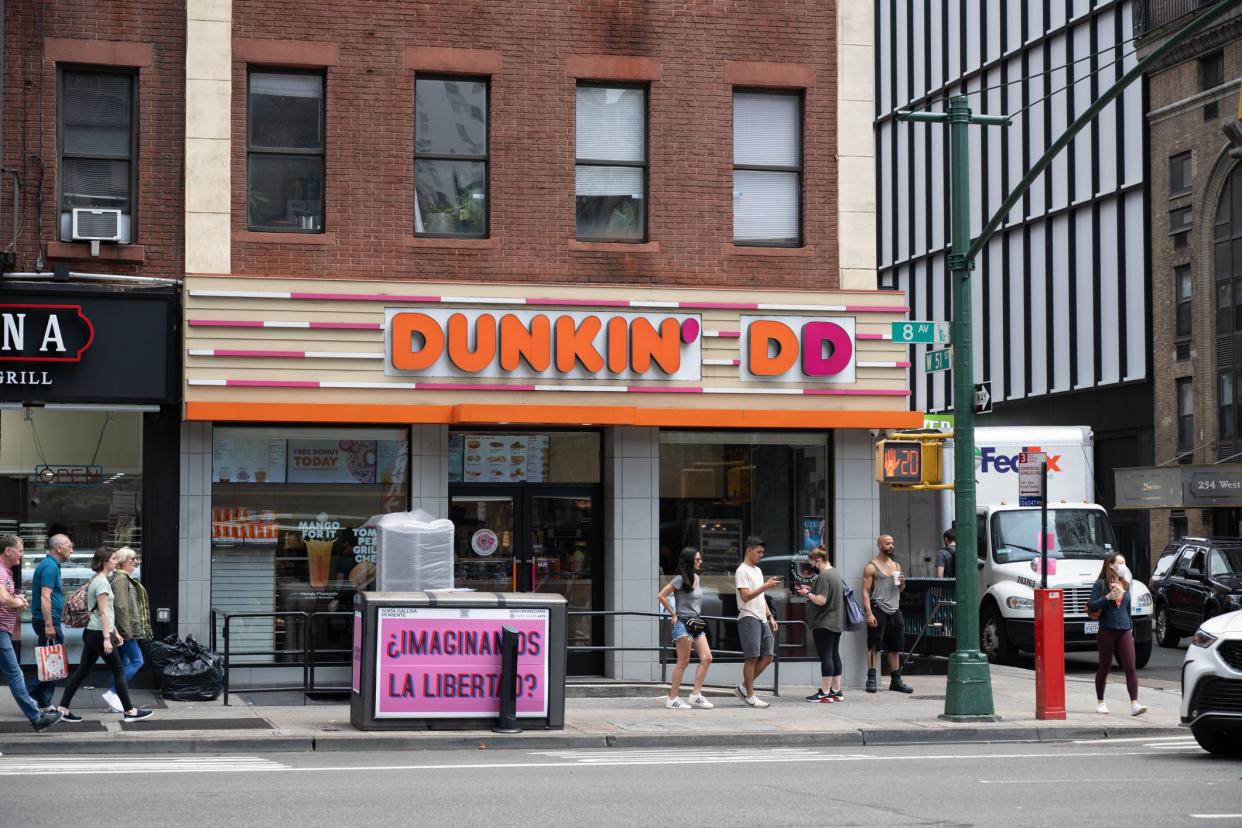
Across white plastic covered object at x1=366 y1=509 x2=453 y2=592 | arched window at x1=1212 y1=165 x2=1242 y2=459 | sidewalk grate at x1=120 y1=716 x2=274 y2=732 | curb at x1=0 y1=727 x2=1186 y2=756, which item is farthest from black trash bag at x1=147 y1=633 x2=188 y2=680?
arched window at x1=1212 y1=165 x2=1242 y2=459

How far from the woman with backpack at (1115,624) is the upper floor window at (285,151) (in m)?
9.85

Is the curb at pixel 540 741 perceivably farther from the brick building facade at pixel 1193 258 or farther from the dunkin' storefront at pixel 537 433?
the brick building facade at pixel 1193 258

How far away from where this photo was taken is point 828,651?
19.3m

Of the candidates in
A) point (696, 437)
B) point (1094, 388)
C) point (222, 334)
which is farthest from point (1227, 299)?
point (222, 334)

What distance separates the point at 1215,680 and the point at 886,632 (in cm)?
707

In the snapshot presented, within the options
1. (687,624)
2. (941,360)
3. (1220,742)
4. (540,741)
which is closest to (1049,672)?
(1220,742)

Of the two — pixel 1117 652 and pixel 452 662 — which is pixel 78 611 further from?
pixel 1117 652

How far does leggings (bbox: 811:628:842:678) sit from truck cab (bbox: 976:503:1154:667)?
→ 6353 mm

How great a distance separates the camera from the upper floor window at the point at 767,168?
68.3ft

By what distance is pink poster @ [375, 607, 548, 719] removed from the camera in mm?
15734

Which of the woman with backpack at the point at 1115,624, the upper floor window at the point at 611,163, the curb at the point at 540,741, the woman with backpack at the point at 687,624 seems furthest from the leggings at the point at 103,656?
the woman with backpack at the point at 1115,624

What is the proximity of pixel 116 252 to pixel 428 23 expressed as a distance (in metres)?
4.50

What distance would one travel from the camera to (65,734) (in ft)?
49.7

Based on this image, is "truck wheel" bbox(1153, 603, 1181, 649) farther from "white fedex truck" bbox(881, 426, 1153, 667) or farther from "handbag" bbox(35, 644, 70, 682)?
"handbag" bbox(35, 644, 70, 682)
